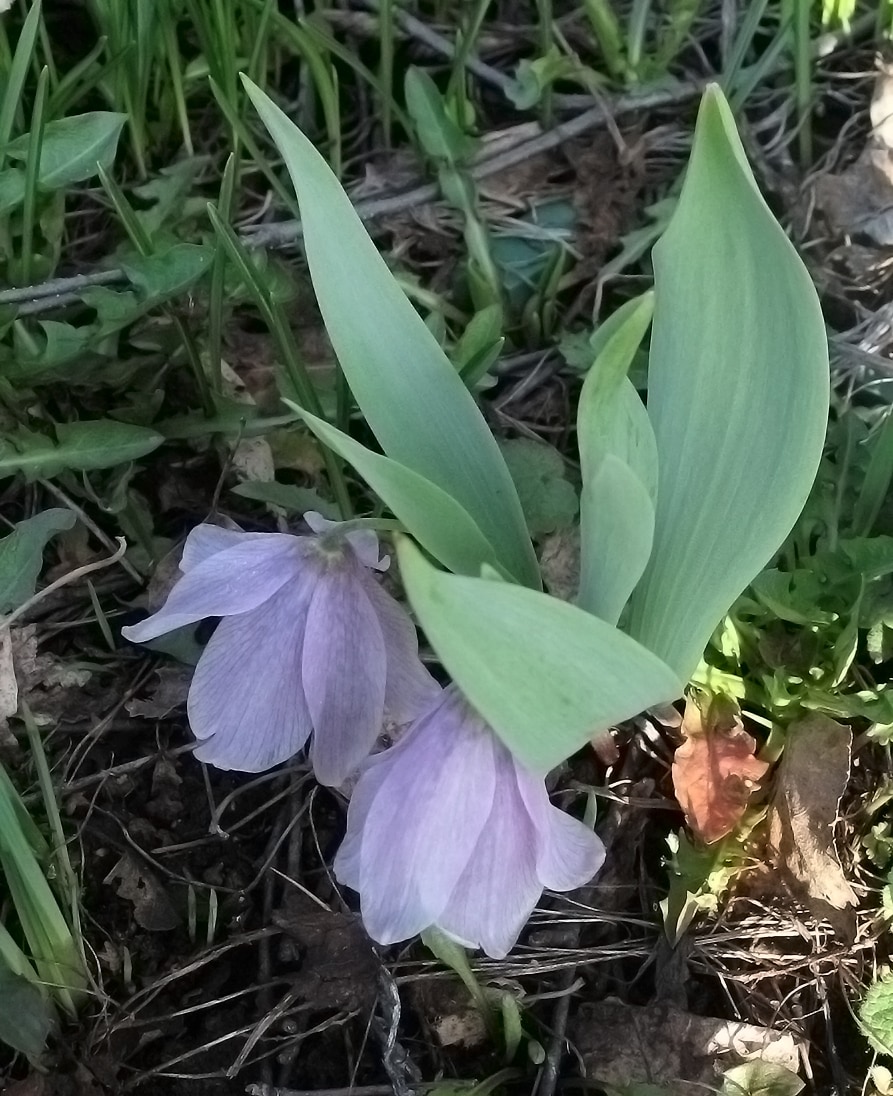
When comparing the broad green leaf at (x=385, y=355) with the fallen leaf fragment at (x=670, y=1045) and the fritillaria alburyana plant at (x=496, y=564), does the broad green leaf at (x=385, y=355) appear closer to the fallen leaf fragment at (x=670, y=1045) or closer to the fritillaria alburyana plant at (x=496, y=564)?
the fritillaria alburyana plant at (x=496, y=564)

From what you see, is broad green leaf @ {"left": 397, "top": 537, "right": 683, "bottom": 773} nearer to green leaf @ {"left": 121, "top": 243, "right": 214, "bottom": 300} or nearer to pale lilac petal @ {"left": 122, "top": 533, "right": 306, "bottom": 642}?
pale lilac petal @ {"left": 122, "top": 533, "right": 306, "bottom": 642}

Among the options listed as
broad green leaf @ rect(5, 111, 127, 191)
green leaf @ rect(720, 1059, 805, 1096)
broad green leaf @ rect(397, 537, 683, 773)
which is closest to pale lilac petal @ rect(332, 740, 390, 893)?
broad green leaf @ rect(397, 537, 683, 773)

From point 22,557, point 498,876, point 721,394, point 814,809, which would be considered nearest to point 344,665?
point 498,876

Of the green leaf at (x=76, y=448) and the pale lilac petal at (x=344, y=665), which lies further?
the green leaf at (x=76, y=448)

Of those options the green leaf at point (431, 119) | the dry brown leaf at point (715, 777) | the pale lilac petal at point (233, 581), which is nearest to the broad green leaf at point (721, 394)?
the pale lilac petal at point (233, 581)

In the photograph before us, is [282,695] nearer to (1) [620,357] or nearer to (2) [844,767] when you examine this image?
(1) [620,357]

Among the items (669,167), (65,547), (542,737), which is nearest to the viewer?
(542,737)

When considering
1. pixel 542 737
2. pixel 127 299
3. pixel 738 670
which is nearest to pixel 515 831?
pixel 542 737
